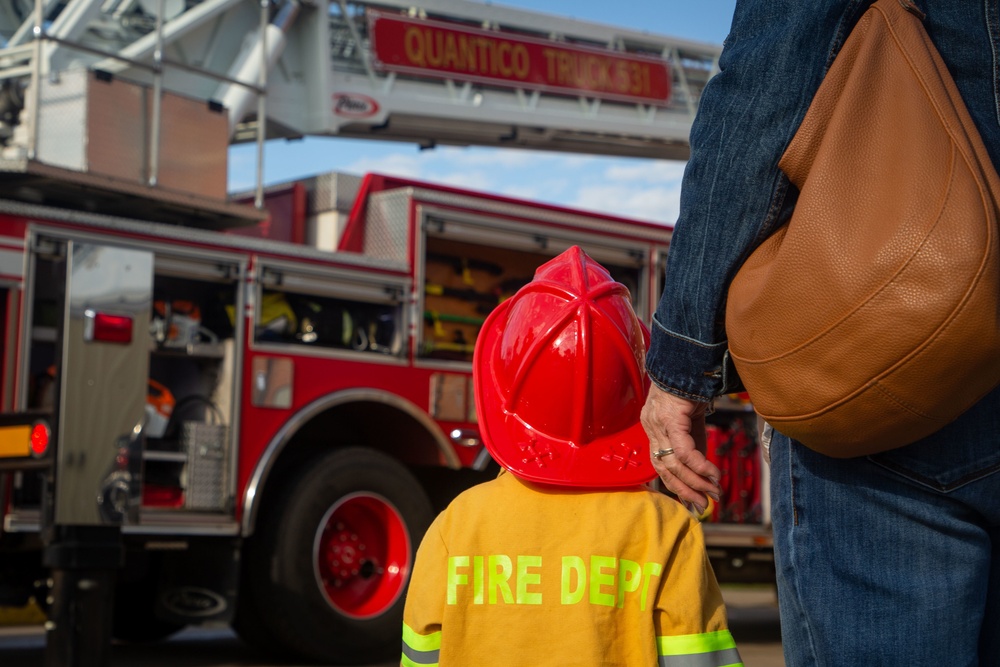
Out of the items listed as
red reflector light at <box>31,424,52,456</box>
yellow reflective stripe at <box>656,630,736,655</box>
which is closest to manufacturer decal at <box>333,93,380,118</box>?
red reflector light at <box>31,424,52,456</box>

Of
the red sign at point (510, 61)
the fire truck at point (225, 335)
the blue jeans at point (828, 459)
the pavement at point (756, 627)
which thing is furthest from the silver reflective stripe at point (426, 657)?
the red sign at point (510, 61)

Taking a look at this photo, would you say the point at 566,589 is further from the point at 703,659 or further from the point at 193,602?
the point at 193,602

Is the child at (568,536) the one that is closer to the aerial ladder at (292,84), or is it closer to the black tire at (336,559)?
the black tire at (336,559)

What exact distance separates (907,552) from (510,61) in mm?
8365

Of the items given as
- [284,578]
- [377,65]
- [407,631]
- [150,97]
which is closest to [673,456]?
[407,631]

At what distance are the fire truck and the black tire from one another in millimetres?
12

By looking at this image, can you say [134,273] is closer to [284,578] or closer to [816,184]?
[284,578]

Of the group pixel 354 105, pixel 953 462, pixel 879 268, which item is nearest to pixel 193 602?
pixel 354 105

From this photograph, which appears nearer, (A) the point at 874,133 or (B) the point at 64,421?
(A) the point at 874,133

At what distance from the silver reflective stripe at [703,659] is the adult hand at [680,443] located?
0.30 m

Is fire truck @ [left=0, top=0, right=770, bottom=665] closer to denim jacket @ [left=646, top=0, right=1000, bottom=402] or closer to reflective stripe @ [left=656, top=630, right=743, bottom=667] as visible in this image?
reflective stripe @ [left=656, top=630, right=743, bottom=667]

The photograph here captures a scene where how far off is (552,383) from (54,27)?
6.26 meters

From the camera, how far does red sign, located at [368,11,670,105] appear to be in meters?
9.15

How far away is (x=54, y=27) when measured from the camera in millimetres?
7730
